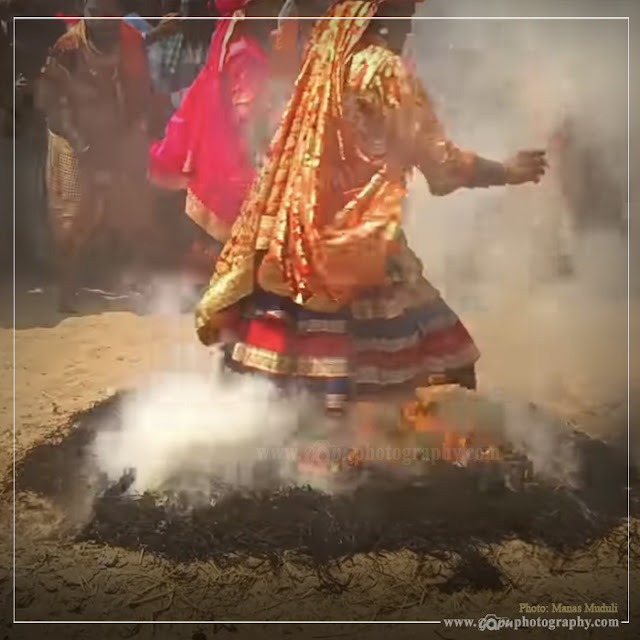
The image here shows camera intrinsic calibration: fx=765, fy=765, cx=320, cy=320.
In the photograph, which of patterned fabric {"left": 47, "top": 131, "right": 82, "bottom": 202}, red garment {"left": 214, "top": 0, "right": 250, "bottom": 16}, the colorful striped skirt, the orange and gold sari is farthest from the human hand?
patterned fabric {"left": 47, "top": 131, "right": 82, "bottom": 202}

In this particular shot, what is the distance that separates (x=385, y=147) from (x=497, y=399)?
0.71m

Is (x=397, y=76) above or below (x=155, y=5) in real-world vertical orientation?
below

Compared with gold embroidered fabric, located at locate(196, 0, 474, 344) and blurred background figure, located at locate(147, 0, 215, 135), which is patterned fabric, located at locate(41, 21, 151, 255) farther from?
gold embroidered fabric, located at locate(196, 0, 474, 344)

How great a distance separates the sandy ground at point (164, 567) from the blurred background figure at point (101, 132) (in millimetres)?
Answer: 161

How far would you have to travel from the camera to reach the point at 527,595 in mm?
1961

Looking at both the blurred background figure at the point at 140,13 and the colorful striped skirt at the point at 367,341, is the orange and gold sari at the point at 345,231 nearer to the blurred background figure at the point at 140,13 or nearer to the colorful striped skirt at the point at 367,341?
the colorful striped skirt at the point at 367,341

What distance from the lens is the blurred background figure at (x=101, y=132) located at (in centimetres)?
198

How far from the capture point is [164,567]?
1963 mm

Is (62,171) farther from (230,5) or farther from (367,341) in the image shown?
(367,341)

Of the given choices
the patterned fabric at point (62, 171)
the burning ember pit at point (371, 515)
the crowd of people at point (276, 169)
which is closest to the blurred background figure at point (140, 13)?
the crowd of people at point (276, 169)

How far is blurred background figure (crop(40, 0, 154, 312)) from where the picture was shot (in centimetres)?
198

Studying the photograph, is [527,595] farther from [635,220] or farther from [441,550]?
[635,220]

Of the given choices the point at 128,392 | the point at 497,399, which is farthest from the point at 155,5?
the point at 497,399

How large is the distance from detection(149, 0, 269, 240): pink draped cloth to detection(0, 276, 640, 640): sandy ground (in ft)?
1.08
